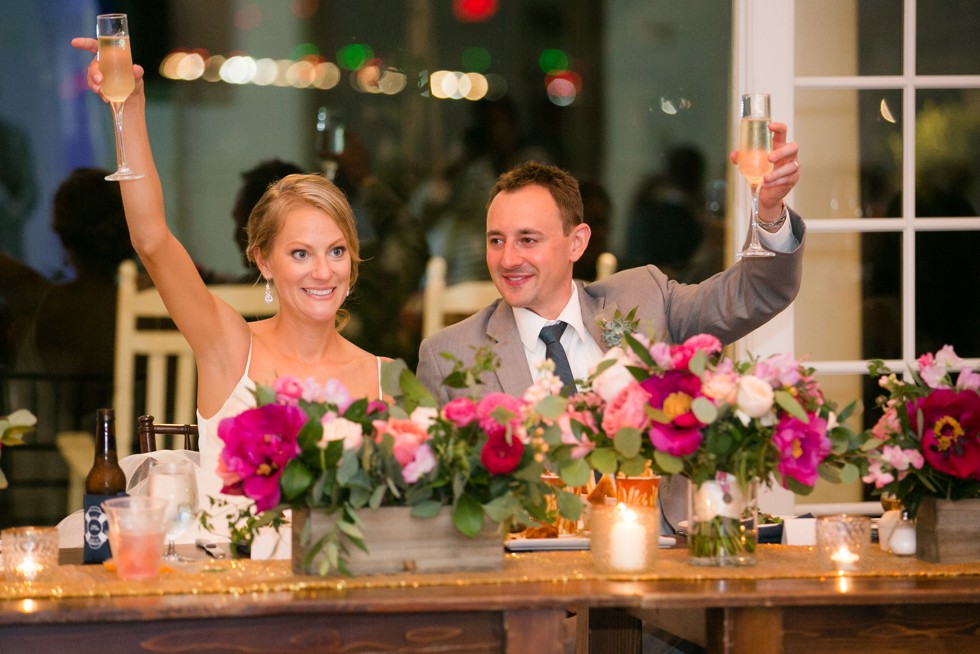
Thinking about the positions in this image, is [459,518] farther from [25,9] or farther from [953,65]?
[25,9]

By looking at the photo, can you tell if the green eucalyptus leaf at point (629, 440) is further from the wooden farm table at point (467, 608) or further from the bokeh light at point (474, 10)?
the bokeh light at point (474, 10)

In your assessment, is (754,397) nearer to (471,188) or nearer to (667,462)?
(667,462)

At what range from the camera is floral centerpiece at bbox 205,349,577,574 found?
1.66 m

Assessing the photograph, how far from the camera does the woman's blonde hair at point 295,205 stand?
2771 millimetres

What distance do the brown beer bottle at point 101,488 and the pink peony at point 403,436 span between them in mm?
518

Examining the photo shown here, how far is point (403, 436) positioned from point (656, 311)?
4.43 ft

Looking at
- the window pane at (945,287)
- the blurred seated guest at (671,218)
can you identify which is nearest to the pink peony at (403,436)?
the window pane at (945,287)

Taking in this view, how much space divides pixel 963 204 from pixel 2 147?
3.48 metres

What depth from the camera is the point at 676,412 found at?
5.67 ft

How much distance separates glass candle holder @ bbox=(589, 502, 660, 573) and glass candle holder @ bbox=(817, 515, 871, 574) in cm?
28

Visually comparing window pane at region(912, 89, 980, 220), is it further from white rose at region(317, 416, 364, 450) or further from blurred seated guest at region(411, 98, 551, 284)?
white rose at region(317, 416, 364, 450)

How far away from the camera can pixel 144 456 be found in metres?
2.49

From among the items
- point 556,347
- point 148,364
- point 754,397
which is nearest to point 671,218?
point 556,347

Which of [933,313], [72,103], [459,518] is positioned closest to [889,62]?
[933,313]
